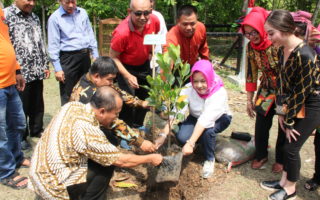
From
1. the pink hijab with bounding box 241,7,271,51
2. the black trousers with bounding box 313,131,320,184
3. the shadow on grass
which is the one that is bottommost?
the shadow on grass

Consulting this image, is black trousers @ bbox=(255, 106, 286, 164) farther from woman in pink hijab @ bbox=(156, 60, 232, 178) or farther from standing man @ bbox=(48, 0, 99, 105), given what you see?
standing man @ bbox=(48, 0, 99, 105)

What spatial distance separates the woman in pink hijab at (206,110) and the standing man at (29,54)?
182cm

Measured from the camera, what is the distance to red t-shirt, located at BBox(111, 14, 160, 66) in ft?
9.95

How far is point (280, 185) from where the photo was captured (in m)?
2.61

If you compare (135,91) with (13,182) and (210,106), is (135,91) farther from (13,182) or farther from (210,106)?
(13,182)

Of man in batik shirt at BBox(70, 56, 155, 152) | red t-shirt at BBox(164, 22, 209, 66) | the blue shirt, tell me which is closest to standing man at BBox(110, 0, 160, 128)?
red t-shirt at BBox(164, 22, 209, 66)

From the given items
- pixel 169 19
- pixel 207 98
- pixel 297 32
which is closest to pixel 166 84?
pixel 207 98

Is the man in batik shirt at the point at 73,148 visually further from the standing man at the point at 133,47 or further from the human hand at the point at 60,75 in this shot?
the human hand at the point at 60,75

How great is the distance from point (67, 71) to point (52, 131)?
73.6 inches

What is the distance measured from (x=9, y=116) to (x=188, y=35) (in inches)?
82.4

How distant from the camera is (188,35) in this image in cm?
320

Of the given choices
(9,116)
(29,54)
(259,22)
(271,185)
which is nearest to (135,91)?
(29,54)

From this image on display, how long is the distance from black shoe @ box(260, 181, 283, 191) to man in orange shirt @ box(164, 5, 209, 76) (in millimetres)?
1583

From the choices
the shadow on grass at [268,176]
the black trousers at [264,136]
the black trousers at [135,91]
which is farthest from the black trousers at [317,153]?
the black trousers at [135,91]
